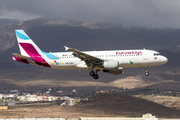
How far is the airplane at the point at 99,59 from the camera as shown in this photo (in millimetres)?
62188

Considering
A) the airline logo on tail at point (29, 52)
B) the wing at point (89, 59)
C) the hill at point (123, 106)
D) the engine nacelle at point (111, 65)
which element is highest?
the airline logo on tail at point (29, 52)

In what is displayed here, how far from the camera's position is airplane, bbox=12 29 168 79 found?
6219 centimetres

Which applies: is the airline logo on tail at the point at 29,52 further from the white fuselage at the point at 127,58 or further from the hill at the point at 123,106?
the hill at the point at 123,106

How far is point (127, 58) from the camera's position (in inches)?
2452

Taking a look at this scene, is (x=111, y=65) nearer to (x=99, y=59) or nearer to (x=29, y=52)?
(x=99, y=59)

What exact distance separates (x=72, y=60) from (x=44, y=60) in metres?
6.08

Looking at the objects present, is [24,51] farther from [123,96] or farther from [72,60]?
[123,96]

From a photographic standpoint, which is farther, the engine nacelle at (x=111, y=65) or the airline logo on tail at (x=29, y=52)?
the airline logo on tail at (x=29, y=52)

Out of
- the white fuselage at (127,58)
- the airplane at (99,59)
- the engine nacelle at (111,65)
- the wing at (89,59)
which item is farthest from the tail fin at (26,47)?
the engine nacelle at (111,65)

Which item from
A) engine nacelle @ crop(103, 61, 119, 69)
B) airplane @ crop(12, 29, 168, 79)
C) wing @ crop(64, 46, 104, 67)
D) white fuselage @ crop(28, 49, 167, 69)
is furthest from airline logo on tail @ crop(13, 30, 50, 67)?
engine nacelle @ crop(103, 61, 119, 69)

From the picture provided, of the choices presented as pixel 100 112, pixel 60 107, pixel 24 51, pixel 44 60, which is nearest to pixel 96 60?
pixel 44 60

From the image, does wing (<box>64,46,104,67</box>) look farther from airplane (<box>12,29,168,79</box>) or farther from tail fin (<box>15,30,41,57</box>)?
tail fin (<box>15,30,41,57</box>)

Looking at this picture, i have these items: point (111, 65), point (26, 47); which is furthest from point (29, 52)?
A: point (111, 65)

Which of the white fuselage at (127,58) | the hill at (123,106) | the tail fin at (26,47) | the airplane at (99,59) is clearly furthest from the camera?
the hill at (123,106)
